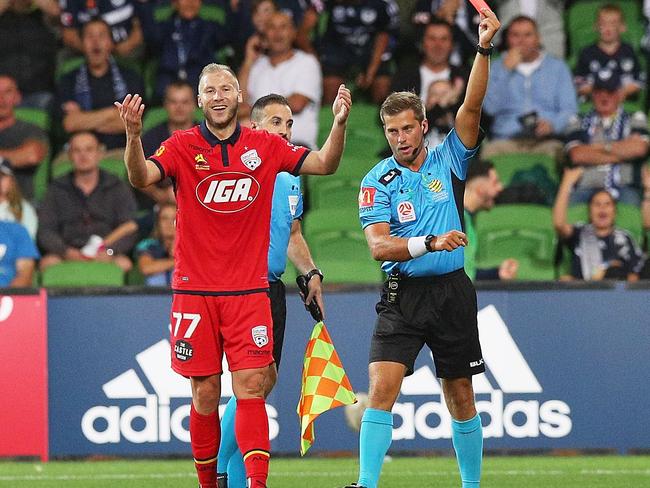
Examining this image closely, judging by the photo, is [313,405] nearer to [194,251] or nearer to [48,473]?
[194,251]

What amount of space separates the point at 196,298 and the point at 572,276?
5.70 meters

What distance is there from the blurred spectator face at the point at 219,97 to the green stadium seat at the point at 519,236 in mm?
5511

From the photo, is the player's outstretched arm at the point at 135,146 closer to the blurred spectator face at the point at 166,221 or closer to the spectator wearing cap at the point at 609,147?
the blurred spectator face at the point at 166,221

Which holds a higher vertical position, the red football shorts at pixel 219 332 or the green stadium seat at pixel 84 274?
the red football shorts at pixel 219 332

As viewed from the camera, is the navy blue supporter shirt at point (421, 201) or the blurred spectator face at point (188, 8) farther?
the blurred spectator face at point (188, 8)

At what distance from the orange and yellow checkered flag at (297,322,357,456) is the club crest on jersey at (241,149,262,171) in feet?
4.67

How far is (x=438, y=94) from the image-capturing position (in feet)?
42.2

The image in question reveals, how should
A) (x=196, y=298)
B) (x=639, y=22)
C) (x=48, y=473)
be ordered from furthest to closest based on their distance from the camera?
(x=639, y=22) → (x=48, y=473) → (x=196, y=298)

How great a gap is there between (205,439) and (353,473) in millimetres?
2480

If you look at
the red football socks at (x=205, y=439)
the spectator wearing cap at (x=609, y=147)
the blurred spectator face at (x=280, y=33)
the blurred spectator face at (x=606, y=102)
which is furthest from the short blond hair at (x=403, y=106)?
the blurred spectator face at (x=280, y=33)

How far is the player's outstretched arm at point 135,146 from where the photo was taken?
21.4 feet

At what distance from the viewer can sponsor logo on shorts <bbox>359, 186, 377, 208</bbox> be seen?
7.32m

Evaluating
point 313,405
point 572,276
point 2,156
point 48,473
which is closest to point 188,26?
point 2,156

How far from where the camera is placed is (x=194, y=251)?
23.1 ft
